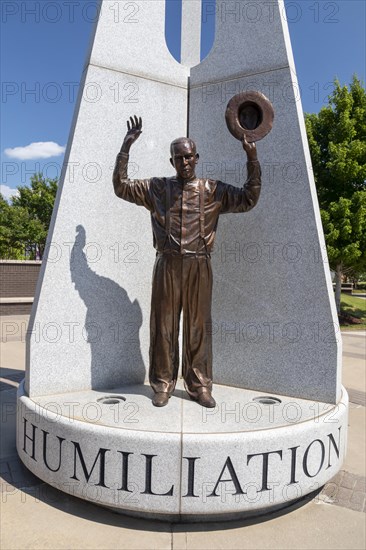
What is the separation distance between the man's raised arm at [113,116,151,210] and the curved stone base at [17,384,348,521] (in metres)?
1.81

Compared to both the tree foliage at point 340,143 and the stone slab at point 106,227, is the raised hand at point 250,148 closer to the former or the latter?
the stone slab at point 106,227

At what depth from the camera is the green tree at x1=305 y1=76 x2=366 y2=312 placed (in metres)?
15.0

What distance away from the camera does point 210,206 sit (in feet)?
12.7

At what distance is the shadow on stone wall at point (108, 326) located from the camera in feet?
14.9

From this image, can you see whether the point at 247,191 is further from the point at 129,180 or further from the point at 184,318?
the point at 184,318

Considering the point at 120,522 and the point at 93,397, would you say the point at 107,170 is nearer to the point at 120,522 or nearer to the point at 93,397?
the point at 93,397

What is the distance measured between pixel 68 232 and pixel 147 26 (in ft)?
8.34

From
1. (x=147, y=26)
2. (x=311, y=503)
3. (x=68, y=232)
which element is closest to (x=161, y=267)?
(x=68, y=232)

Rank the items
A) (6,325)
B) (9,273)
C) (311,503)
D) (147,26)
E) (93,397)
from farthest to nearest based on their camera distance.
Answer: (9,273) → (6,325) → (147,26) → (93,397) → (311,503)

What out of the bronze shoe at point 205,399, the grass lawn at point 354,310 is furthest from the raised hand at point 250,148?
the grass lawn at point 354,310

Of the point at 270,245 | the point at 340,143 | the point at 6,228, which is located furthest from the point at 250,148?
the point at 6,228

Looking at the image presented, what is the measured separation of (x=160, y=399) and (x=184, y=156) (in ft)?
6.82

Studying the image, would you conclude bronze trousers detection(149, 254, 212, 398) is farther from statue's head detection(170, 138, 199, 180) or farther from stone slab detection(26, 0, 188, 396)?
stone slab detection(26, 0, 188, 396)

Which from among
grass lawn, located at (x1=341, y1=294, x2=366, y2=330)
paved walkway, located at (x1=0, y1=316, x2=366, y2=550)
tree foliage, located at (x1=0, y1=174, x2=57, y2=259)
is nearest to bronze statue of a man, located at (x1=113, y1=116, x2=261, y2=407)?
paved walkway, located at (x1=0, y1=316, x2=366, y2=550)
